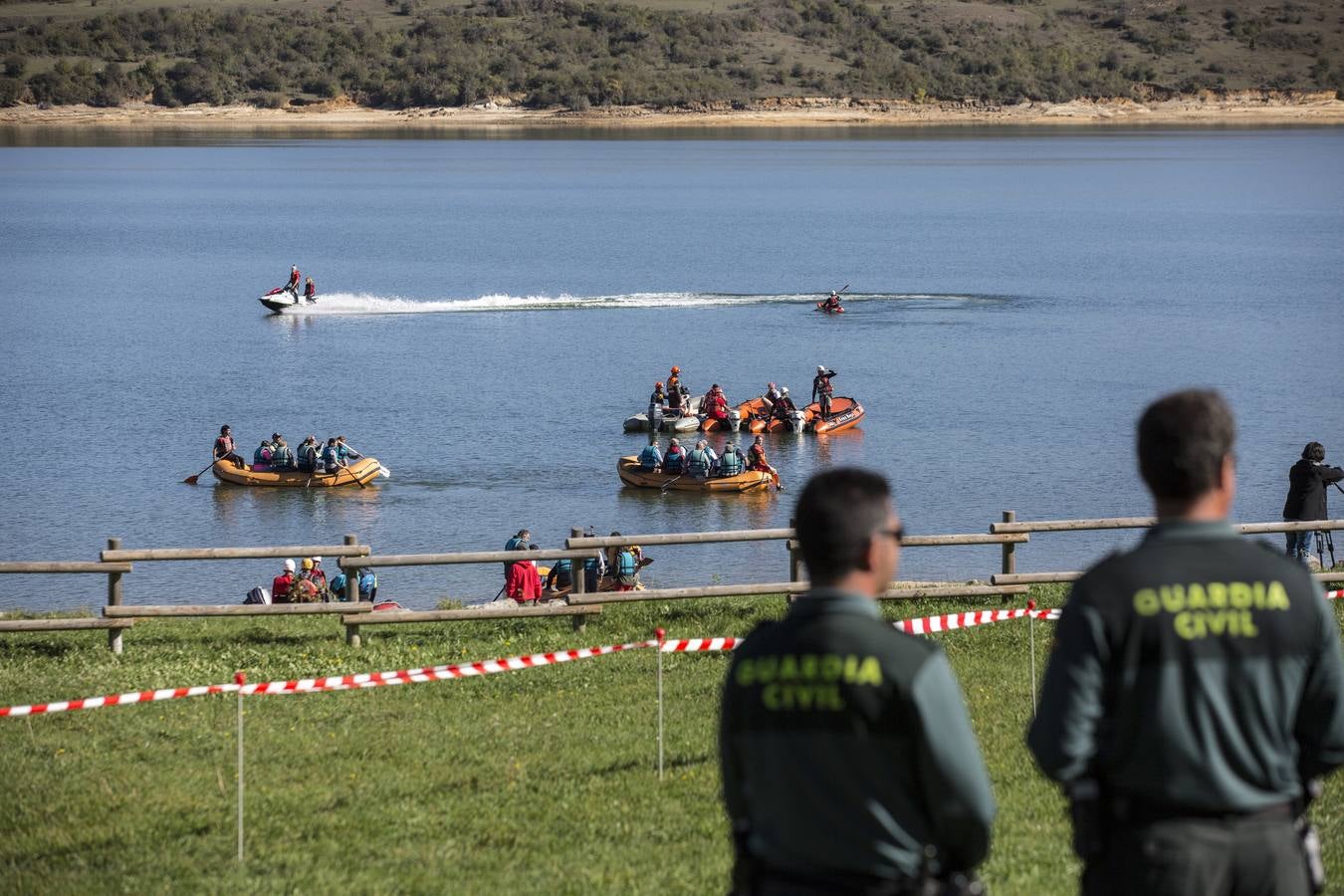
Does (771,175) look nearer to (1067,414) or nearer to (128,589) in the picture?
(1067,414)

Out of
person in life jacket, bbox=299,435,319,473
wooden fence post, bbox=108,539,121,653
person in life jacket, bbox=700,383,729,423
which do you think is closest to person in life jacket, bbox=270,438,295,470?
person in life jacket, bbox=299,435,319,473

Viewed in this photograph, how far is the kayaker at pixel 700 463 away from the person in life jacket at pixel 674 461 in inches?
7.4

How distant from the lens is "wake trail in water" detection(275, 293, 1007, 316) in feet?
266

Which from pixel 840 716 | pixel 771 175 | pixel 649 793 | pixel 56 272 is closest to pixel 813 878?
pixel 840 716

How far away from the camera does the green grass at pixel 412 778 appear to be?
9.74 metres

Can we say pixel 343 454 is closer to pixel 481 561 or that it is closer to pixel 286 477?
pixel 286 477

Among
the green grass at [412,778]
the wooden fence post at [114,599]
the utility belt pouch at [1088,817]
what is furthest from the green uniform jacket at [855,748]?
the wooden fence post at [114,599]

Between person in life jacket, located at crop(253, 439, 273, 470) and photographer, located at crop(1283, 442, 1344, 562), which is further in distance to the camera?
person in life jacket, located at crop(253, 439, 273, 470)

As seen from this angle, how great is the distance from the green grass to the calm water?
14.6 m

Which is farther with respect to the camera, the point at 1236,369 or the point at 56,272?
the point at 56,272

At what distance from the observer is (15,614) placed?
20.4 metres

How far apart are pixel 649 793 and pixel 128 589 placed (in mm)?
23041

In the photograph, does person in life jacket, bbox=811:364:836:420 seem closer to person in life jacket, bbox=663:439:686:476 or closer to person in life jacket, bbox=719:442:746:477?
person in life jacket, bbox=719:442:746:477

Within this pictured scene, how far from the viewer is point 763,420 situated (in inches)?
1945
